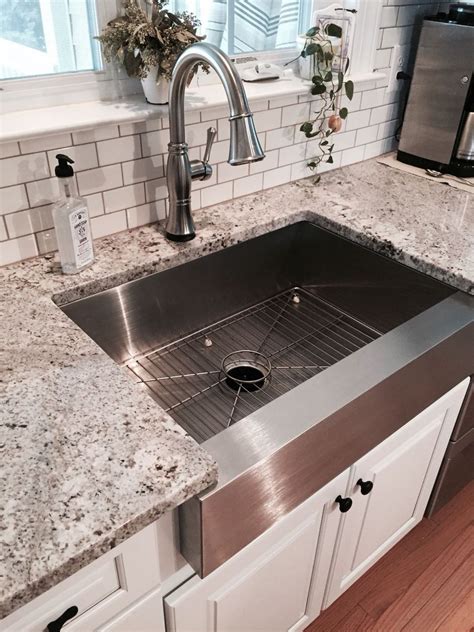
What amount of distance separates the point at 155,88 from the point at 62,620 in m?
0.97

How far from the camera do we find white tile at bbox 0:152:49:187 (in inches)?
41.2

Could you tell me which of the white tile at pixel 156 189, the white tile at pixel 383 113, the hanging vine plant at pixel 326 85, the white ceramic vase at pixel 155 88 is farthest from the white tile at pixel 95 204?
the white tile at pixel 383 113

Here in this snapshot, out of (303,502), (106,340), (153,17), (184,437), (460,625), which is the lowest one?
(460,625)

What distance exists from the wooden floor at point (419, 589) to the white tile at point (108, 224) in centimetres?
109

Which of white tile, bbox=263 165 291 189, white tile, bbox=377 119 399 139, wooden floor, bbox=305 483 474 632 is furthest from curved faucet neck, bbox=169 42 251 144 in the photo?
wooden floor, bbox=305 483 474 632

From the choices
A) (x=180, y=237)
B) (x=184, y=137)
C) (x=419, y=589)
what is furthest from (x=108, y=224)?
(x=419, y=589)

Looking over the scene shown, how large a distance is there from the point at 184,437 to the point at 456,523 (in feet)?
4.11

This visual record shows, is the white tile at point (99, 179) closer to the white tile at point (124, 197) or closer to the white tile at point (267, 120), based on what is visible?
the white tile at point (124, 197)

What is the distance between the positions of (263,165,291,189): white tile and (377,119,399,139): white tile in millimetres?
408

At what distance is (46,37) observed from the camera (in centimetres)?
111

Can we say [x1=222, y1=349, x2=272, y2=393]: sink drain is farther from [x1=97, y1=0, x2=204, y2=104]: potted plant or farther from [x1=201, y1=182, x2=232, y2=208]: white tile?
[x1=97, y1=0, x2=204, y2=104]: potted plant

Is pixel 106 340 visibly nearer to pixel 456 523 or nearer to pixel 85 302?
pixel 85 302

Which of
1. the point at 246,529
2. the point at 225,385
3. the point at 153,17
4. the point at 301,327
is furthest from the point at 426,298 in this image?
the point at 153,17

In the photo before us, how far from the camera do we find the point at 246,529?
811mm
